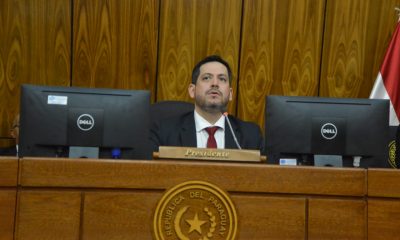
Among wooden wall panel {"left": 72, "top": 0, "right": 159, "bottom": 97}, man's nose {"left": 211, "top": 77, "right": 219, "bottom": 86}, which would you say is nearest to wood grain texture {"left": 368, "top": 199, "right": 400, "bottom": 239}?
man's nose {"left": 211, "top": 77, "right": 219, "bottom": 86}

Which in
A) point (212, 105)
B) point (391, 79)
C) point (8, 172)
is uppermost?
point (391, 79)

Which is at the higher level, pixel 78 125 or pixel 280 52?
pixel 280 52

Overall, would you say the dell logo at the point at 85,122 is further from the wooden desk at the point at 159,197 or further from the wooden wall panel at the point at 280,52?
the wooden wall panel at the point at 280,52

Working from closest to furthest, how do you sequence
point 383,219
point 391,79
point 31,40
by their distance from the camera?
1. point 383,219
2. point 391,79
3. point 31,40

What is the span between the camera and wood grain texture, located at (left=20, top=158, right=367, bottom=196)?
172cm

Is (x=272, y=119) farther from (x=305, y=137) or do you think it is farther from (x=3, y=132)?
(x=3, y=132)

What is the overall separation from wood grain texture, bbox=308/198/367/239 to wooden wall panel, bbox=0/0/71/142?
2.82 metres

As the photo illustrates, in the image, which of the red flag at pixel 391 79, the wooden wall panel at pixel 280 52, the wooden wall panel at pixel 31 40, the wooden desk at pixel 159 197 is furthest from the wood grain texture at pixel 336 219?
the wooden wall panel at pixel 31 40

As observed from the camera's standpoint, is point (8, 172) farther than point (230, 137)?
No

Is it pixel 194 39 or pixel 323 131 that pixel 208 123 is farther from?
pixel 194 39

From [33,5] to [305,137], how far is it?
108 inches

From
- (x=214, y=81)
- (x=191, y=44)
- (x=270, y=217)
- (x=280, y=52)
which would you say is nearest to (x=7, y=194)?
(x=270, y=217)

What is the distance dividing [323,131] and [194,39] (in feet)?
7.28

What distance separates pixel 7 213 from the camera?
65.8 inches
